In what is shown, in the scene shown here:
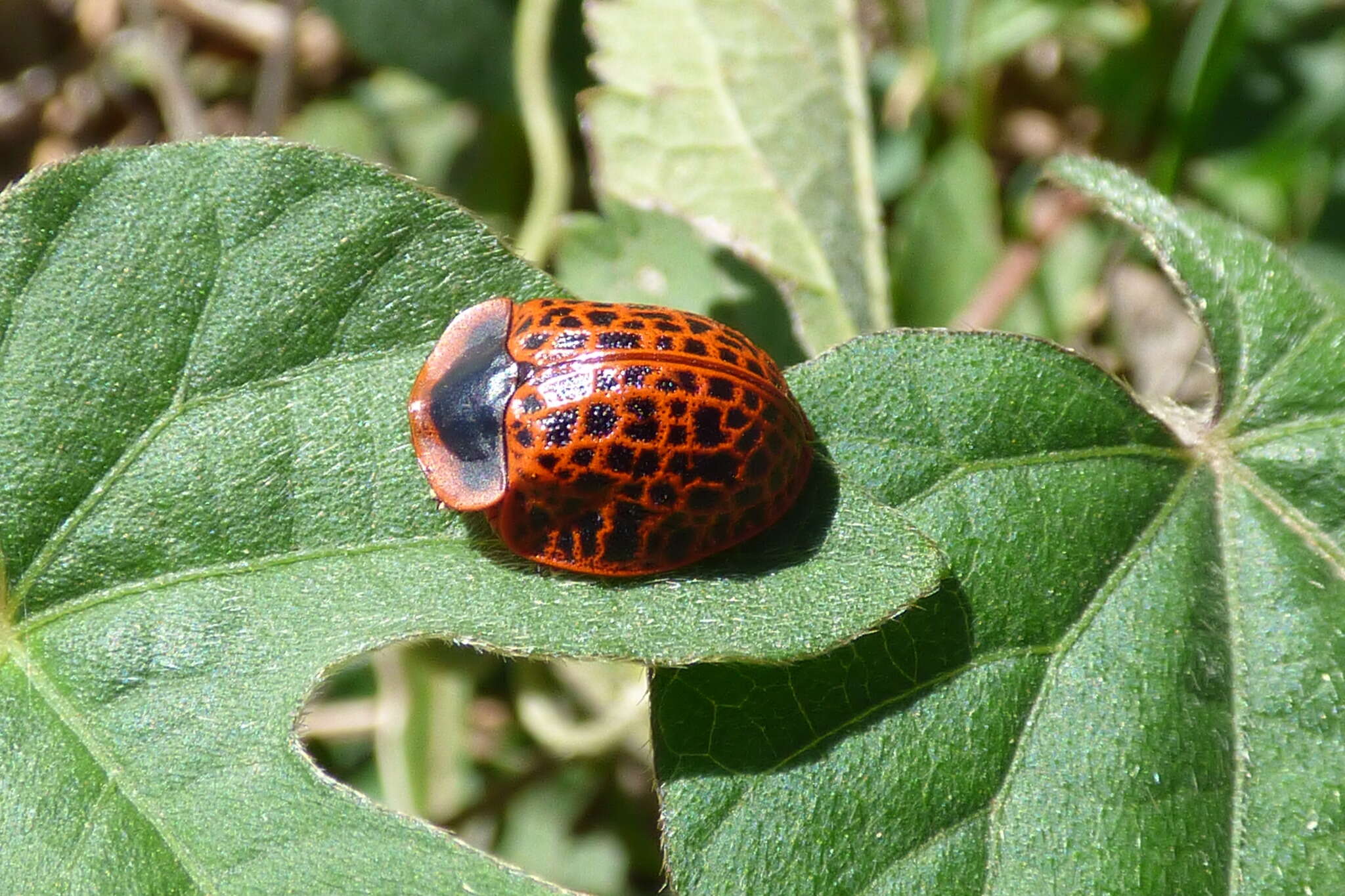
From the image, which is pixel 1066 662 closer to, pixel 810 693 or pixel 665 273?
pixel 810 693

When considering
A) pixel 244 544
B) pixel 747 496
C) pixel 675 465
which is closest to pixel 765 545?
pixel 747 496

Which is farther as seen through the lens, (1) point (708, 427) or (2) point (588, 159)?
(2) point (588, 159)

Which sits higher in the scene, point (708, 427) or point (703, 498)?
point (708, 427)

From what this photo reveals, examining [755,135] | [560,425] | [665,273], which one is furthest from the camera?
[755,135]

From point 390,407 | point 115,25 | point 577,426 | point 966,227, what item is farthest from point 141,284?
point 115,25

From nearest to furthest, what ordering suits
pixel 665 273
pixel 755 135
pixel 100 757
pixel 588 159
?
pixel 100 757, pixel 665 273, pixel 755 135, pixel 588 159

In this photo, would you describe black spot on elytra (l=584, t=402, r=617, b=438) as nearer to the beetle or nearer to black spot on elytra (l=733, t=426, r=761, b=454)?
the beetle
